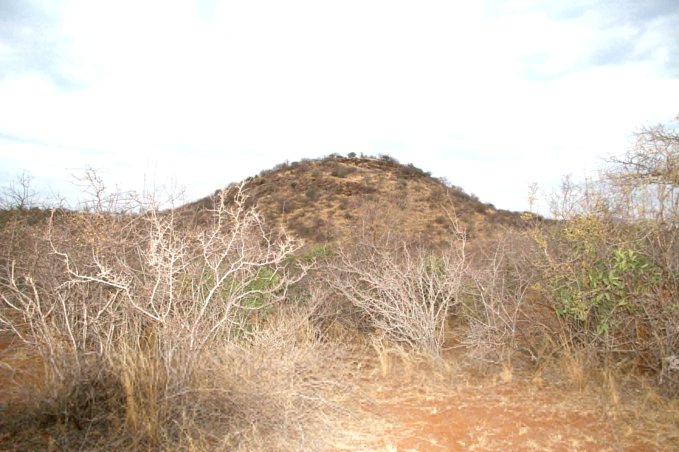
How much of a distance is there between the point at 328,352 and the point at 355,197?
19.8 metres

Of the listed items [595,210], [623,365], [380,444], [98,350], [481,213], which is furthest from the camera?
[481,213]

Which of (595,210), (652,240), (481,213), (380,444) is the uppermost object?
(481,213)

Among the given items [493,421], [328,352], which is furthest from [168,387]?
[493,421]

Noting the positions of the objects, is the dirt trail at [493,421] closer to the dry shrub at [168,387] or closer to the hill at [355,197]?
the dry shrub at [168,387]

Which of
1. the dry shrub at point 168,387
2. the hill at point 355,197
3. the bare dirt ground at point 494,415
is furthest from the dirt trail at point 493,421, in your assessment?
the hill at point 355,197

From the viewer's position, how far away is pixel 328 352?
5.80 m

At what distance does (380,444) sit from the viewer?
4.12m

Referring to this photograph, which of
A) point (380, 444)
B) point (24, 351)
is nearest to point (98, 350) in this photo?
point (380, 444)

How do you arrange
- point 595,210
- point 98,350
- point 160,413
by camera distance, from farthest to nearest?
point 595,210 < point 98,350 < point 160,413

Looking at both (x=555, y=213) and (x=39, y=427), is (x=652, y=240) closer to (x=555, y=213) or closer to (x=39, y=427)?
(x=555, y=213)

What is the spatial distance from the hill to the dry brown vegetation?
1426cm

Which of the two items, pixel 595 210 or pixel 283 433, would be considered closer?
pixel 283 433

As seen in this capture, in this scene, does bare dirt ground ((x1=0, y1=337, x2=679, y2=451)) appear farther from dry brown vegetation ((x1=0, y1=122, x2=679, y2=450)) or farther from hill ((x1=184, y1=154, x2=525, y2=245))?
hill ((x1=184, y1=154, x2=525, y2=245))

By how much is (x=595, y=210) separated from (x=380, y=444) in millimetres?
4184
